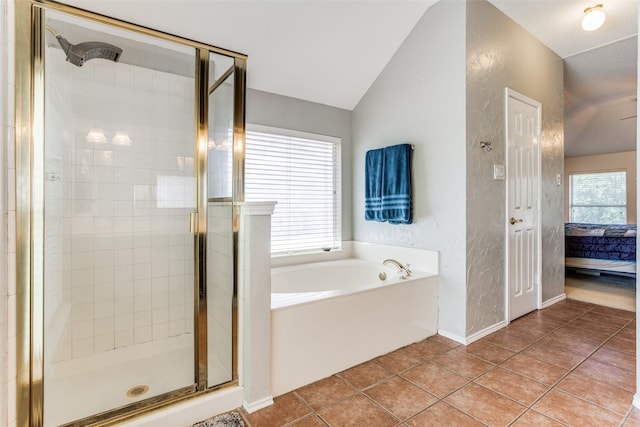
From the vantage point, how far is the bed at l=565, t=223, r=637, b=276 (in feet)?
12.8

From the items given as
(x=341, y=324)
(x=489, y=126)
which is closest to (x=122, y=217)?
(x=341, y=324)

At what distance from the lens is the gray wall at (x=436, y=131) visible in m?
2.37

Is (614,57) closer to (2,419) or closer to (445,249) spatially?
(445,249)

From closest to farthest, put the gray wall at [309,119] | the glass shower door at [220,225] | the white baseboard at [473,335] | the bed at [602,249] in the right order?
the glass shower door at [220,225], the white baseboard at [473,335], the gray wall at [309,119], the bed at [602,249]

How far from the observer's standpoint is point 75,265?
1988 millimetres

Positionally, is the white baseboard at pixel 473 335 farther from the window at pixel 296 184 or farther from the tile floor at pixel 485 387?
the window at pixel 296 184

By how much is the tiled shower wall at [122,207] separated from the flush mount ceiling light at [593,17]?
3147mm

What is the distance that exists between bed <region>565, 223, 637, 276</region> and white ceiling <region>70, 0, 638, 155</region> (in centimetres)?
192

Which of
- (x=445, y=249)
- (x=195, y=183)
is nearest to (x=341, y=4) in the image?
(x=195, y=183)

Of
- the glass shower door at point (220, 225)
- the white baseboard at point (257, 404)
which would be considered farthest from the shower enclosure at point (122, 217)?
the white baseboard at point (257, 404)

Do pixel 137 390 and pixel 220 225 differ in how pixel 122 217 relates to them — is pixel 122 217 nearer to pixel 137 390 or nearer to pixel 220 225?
pixel 220 225

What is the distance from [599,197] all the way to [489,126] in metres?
5.38

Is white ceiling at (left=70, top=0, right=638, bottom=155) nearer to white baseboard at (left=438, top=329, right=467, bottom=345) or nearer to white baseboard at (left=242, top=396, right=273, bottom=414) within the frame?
white baseboard at (left=242, top=396, right=273, bottom=414)

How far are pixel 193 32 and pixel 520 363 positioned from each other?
9.95 feet
